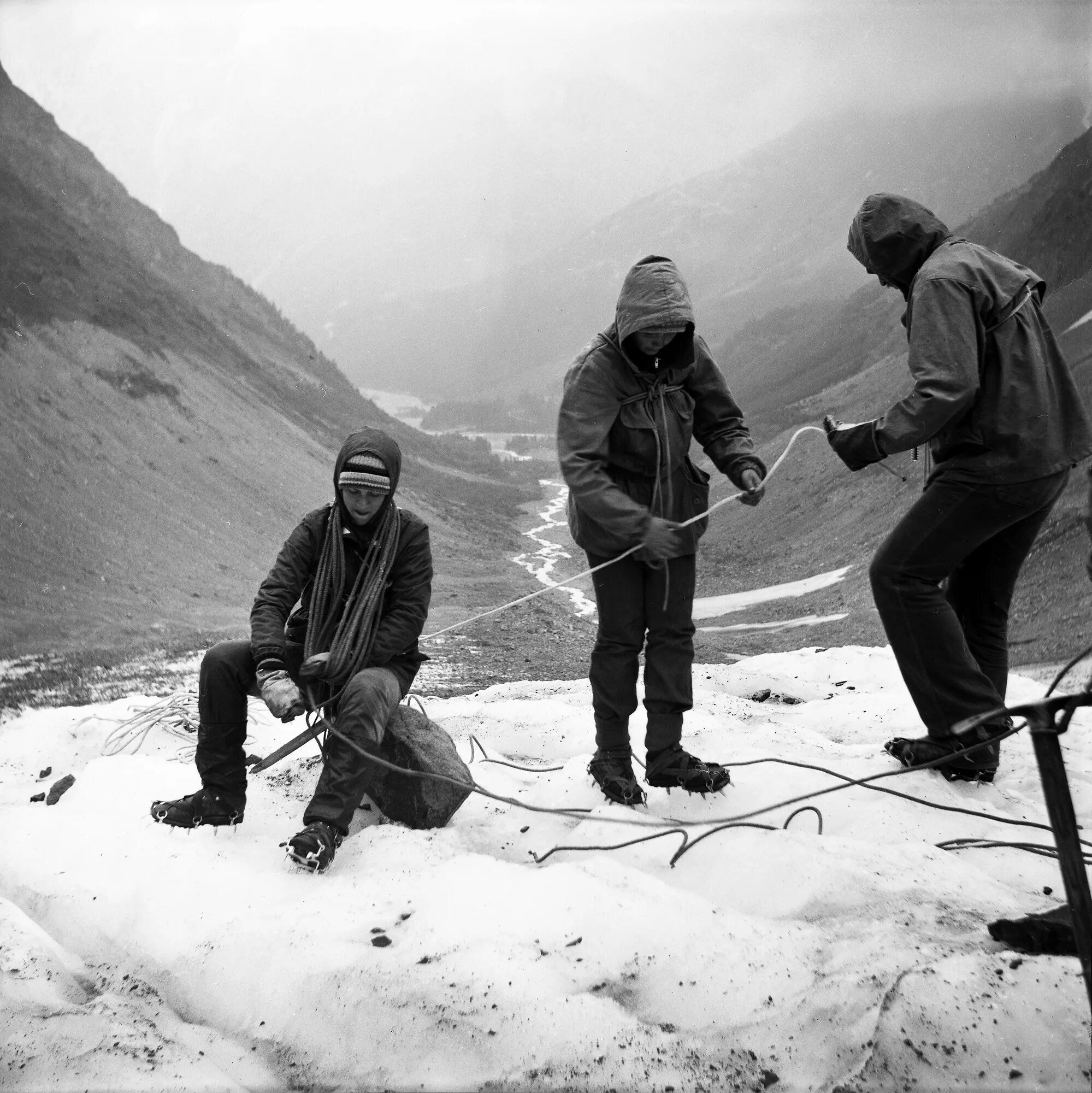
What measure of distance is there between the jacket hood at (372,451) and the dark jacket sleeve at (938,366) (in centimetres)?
182

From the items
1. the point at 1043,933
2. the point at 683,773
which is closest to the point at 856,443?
the point at 683,773

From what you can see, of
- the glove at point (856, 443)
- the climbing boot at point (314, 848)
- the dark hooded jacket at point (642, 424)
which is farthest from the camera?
the dark hooded jacket at point (642, 424)

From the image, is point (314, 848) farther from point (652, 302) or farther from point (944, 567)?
point (944, 567)

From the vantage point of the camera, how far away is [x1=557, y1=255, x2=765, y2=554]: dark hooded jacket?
127 inches

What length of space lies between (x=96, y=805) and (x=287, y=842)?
2.99 ft

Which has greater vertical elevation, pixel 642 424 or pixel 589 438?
pixel 642 424

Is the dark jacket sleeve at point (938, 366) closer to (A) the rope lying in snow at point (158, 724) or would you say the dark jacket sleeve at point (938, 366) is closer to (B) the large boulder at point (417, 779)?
(B) the large boulder at point (417, 779)

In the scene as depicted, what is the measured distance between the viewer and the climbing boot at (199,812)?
10.6ft

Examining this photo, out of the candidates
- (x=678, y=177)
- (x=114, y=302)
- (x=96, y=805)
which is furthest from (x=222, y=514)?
(x=678, y=177)

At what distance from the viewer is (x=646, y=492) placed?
3482 millimetres

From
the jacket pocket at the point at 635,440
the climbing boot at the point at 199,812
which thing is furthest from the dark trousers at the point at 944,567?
the climbing boot at the point at 199,812

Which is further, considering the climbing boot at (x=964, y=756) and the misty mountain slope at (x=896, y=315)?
the misty mountain slope at (x=896, y=315)

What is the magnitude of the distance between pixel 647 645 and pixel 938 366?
57.5 inches

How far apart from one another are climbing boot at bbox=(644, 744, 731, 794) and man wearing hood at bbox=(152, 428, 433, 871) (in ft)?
3.44
